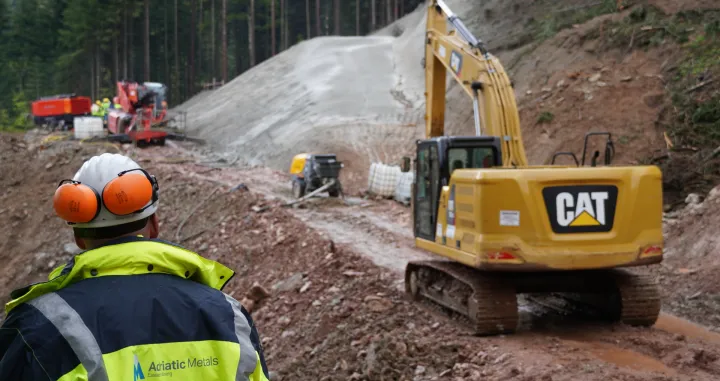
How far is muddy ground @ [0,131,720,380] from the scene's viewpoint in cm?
770

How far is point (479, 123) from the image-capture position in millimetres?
11188

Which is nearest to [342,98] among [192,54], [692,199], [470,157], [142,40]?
[692,199]

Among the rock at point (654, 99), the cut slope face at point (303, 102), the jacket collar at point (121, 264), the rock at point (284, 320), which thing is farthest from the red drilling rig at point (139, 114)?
the jacket collar at point (121, 264)

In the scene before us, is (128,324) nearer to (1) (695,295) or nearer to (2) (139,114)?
(1) (695,295)

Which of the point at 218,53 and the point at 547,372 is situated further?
the point at 218,53

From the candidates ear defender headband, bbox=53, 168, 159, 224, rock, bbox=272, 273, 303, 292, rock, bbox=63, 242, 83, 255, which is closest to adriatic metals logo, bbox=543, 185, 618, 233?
rock, bbox=272, 273, 303, 292

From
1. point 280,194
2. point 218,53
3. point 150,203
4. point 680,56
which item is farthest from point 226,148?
point 218,53

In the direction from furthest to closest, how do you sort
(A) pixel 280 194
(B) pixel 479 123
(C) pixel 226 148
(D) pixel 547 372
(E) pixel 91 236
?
(C) pixel 226 148 → (A) pixel 280 194 → (B) pixel 479 123 → (D) pixel 547 372 → (E) pixel 91 236

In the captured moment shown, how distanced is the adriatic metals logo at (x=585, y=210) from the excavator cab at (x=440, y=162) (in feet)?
6.20

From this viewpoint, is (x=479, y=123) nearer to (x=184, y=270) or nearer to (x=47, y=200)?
(x=184, y=270)

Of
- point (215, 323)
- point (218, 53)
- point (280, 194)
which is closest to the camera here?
point (215, 323)

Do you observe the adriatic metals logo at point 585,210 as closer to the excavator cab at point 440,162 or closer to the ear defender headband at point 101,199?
the excavator cab at point 440,162

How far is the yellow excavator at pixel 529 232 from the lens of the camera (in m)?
8.20

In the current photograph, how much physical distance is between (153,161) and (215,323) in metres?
25.5
